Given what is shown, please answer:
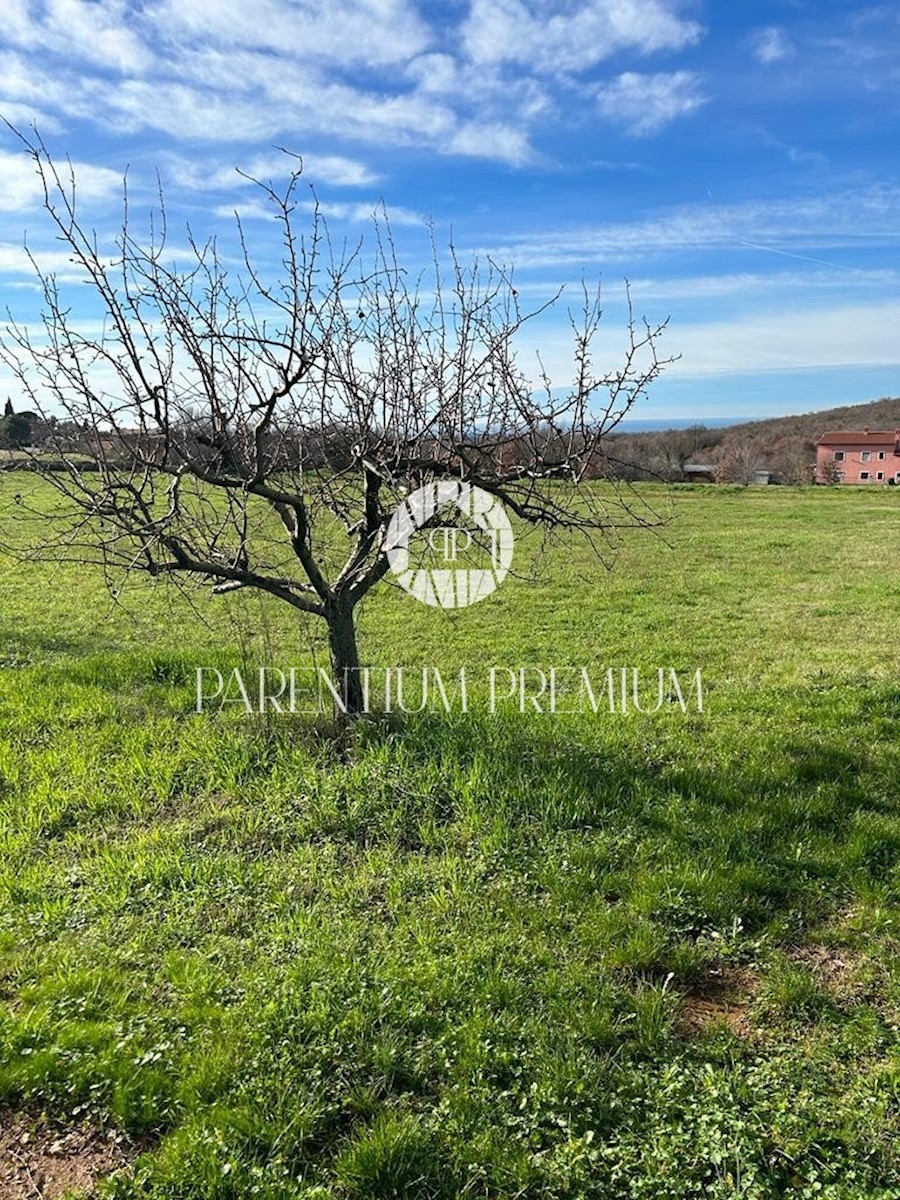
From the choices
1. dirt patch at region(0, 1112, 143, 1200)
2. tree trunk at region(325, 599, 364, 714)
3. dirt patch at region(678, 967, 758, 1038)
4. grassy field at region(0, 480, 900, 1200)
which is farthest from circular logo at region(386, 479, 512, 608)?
dirt patch at region(0, 1112, 143, 1200)

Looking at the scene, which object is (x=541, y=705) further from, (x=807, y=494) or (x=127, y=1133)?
(x=807, y=494)

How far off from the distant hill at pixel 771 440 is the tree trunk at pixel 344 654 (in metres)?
21.3

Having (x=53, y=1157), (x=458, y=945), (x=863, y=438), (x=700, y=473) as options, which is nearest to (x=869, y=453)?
(x=863, y=438)

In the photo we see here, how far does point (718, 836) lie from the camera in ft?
10.7

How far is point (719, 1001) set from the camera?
243cm

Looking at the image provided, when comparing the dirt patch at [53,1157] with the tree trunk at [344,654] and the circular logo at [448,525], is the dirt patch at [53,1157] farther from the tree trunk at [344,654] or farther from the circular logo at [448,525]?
the circular logo at [448,525]

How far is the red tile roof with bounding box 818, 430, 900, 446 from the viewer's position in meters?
51.0

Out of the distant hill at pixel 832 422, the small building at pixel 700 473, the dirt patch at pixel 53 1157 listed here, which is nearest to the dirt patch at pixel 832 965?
the dirt patch at pixel 53 1157

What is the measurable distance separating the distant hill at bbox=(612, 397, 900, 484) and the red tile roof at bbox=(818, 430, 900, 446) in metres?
0.75

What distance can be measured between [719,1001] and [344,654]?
8.93 feet

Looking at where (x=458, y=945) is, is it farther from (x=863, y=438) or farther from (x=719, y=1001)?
(x=863, y=438)

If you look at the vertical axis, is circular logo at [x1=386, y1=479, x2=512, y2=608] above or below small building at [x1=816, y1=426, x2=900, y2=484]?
below

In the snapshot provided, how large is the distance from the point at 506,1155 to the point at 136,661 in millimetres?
4690

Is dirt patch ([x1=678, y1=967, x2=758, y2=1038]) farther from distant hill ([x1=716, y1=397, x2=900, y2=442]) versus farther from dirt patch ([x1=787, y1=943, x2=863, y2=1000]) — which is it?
distant hill ([x1=716, y1=397, x2=900, y2=442])
